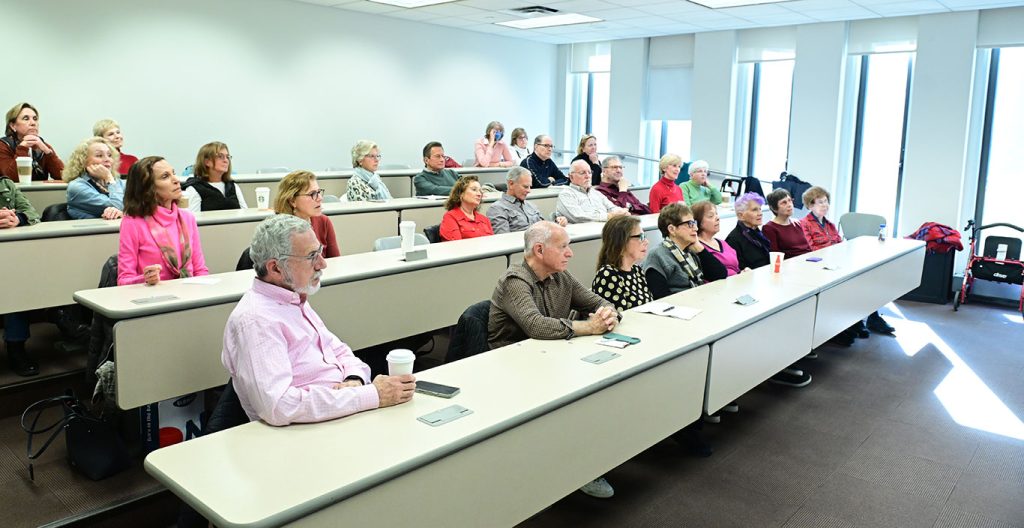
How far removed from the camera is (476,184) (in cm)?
523

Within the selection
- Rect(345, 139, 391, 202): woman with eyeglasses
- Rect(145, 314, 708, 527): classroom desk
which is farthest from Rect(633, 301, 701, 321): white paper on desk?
Rect(345, 139, 391, 202): woman with eyeglasses

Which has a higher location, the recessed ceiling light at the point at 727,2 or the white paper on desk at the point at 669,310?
the recessed ceiling light at the point at 727,2

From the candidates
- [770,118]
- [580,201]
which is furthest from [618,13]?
[580,201]

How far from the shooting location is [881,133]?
8.99 m

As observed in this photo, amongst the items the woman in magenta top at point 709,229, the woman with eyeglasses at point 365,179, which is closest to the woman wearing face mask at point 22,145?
the woman with eyeglasses at point 365,179

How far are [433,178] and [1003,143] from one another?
6176 millimetres

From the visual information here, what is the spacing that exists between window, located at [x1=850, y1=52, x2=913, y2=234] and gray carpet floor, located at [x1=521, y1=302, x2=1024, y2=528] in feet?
13.0

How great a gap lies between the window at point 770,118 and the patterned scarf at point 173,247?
26.9 ft

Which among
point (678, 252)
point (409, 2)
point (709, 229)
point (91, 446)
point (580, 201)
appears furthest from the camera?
point (409, 2)

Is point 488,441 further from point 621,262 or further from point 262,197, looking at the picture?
point 262,197

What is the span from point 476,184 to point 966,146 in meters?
6.00

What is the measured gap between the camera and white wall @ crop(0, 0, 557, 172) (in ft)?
23.7

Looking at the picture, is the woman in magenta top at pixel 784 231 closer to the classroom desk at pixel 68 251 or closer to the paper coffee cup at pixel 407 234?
the paper coffee cup at pixel 407 234

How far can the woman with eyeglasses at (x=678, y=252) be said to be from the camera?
166 inches
